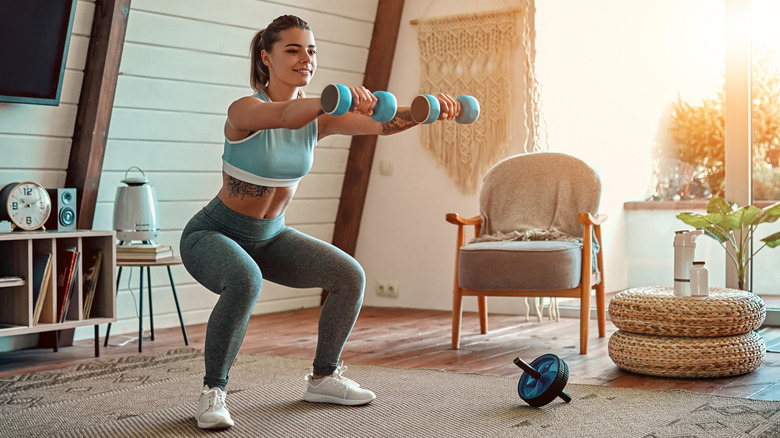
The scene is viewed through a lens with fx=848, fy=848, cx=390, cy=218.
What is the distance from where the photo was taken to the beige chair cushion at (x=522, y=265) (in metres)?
3.42

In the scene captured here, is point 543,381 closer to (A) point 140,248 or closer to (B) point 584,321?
(B) point 584,321

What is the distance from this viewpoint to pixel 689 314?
288 centimetres

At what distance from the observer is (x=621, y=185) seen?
4.68 meters

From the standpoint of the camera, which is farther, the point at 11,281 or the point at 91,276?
the point at 91,276

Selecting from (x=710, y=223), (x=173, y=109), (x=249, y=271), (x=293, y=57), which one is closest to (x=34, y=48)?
(x=173, y=109)

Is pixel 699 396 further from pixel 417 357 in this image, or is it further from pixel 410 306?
pixel 410 306

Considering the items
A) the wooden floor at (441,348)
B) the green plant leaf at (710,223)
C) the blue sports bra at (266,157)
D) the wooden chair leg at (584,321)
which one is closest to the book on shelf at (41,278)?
the wooden floor at (441,348)

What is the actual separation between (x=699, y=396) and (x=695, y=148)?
2.15m

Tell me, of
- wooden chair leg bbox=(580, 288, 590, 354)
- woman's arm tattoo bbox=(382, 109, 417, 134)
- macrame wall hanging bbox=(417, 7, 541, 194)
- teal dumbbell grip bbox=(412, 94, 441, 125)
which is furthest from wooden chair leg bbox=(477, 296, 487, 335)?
teal dumbbell grip bbox=(412, 94, 441, 125)

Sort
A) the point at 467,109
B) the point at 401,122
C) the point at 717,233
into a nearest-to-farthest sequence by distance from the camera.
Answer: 1. the point at 467,109
2. the point at 401,122
3. the point at 717,233

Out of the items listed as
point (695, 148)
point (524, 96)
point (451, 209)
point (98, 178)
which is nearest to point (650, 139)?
point (695, 148)

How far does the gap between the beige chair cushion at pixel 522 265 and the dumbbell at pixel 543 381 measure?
34.3 inches

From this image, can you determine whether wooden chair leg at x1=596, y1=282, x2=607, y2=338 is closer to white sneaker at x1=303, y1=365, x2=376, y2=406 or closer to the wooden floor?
the wooden floor

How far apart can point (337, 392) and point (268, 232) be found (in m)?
0.53
